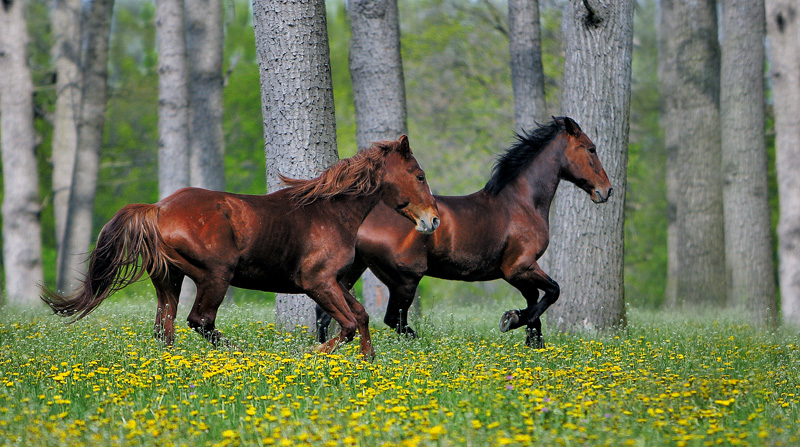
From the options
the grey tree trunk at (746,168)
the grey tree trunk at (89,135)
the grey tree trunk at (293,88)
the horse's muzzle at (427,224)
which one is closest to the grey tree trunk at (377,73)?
the grey tree trunk at (293,88)

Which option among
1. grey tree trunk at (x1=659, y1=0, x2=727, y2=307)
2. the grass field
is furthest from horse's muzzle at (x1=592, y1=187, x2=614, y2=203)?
grey tree trunk at (x1=659, y1=0, x2=727, y2=307)

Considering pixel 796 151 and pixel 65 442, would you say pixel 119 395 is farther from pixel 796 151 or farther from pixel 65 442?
pixel 796 151

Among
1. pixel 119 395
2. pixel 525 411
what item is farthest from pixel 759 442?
pixel 119 395

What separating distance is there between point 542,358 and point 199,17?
12806 mm

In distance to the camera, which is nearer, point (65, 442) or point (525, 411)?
point (65, 442)

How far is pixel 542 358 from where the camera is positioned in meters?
7.04

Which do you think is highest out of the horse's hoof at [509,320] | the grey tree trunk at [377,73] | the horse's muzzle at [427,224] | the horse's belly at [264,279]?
the grey tree trunk at [377,73]

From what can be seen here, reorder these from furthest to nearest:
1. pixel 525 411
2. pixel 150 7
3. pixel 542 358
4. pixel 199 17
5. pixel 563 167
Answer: pixel 150 7
pixel 199 17
pixel 563 167
pixel 542 358
pixel 525 411

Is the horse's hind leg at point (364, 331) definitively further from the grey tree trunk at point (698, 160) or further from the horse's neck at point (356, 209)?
the grey tree trunk at point (698, 160)

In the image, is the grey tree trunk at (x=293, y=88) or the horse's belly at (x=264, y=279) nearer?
the horse's belly at (x=264, y=279)

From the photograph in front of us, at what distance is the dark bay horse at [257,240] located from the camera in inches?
258

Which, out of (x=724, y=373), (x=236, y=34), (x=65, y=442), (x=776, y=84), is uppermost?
(x=236, y=34)

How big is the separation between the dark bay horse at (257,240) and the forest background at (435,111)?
15.9 metres

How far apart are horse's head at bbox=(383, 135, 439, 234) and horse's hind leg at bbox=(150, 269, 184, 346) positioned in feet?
6.40
